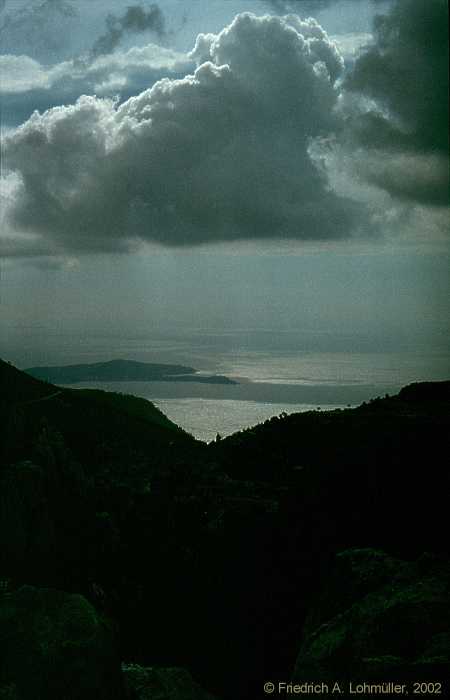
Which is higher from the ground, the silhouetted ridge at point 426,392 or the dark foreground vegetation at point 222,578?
the silhouetted ridge at point 426,392

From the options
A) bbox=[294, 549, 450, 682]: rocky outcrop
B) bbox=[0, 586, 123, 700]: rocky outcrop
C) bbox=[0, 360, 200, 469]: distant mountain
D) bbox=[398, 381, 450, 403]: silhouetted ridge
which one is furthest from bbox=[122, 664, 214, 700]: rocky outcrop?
bbox=[398, 381, 450, 403]: silhouetted ridge

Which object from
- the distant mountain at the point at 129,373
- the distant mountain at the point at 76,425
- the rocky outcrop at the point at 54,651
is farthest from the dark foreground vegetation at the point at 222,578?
the distant mountain at the point at 129,373

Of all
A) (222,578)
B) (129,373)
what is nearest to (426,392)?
(222,578)

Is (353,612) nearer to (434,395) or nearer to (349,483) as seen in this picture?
(349,483)

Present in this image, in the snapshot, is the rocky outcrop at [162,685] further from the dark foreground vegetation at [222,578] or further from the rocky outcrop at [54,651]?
the rocky outcrop at [54,651]

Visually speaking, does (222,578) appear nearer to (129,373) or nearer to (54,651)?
(54,651)

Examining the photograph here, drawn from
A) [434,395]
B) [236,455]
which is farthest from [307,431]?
[434,395]
